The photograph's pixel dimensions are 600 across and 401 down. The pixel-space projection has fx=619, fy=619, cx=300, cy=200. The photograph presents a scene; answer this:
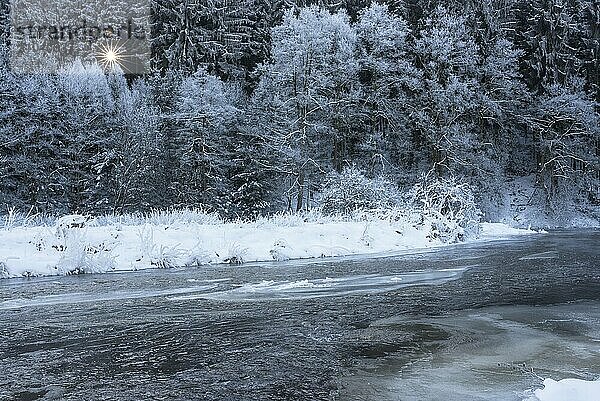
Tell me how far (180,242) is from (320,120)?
74.5 ft

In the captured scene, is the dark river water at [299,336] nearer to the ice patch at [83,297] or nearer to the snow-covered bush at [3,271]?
the ice patch at [83,297]

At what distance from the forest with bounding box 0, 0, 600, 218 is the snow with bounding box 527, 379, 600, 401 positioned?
26.8 m

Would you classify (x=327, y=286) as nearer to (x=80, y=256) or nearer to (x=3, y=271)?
(x=80, y=256)

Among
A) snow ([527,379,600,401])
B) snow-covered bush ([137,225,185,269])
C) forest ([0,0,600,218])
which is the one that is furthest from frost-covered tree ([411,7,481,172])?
snow ([527,379,600,401])

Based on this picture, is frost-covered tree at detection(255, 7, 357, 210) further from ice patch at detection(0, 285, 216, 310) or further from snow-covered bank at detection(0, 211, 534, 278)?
ice patch at detection(0, 285, 216, 310)

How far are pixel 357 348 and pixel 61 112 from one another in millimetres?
33805

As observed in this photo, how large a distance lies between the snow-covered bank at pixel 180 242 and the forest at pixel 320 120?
36.5ft

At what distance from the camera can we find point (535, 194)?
3972cm

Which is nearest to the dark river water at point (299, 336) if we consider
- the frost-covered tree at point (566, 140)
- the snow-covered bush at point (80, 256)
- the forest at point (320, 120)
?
the snow-covered bush at point (80, 256)

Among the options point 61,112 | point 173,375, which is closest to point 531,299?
point 173,375

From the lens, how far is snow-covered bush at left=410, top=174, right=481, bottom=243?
2292 cm

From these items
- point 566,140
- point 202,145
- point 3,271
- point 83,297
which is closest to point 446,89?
point 566,140

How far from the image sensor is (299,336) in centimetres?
683

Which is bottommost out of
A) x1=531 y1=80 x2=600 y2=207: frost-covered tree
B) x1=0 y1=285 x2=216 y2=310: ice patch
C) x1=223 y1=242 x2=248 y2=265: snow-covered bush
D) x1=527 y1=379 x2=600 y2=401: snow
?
x1=527 y1=379 x2=600 y2=401: snow
